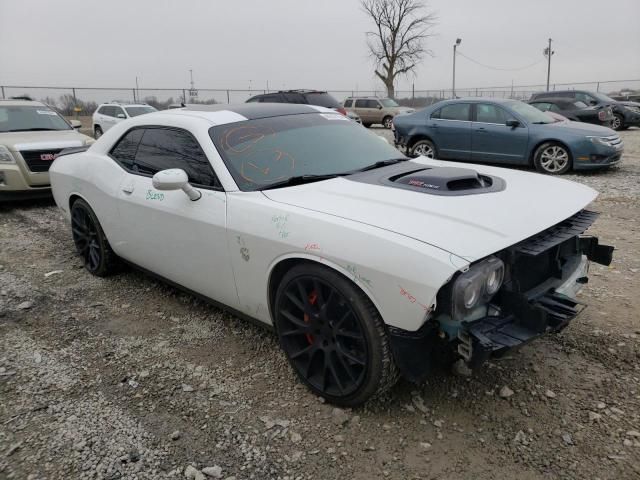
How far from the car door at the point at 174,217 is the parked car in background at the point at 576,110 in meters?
14.4

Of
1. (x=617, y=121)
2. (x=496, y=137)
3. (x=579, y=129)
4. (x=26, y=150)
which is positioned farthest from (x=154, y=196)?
(x=617, y=121)

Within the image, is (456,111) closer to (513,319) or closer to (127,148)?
(127,148)

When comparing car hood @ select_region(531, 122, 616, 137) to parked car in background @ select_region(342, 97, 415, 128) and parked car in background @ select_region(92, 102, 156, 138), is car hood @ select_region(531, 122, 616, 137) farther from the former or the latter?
parked car in background @ select_region(342, 97, 415, 128)

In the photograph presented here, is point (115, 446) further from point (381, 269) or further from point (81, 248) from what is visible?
point (81, 248)

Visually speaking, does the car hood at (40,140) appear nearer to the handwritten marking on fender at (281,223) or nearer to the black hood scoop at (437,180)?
the black hood scoop at (437,180)

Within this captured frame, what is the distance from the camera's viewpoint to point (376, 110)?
75.7 feet

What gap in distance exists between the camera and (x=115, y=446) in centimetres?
242

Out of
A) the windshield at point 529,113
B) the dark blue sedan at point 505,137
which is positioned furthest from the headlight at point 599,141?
the windshield at point 529,113

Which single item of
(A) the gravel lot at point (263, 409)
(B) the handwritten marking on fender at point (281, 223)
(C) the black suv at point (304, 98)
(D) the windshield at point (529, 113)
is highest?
(C) the black suv at point (304, 98)

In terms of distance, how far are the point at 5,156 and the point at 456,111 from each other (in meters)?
8.23

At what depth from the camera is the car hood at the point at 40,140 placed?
721 centimetres

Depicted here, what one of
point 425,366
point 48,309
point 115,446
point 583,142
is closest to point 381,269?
point 425,366

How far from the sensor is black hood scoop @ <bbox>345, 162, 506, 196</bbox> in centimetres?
280

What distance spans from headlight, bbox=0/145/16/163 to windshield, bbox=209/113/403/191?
17.6 feet
